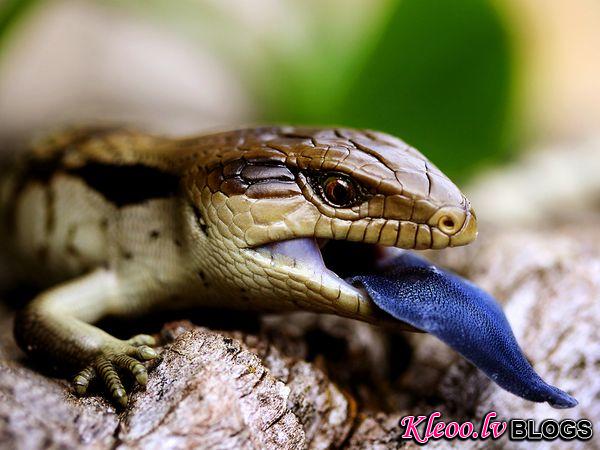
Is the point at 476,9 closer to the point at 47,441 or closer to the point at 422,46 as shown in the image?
the point at 422,46

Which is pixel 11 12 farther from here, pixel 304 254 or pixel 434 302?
pixel 434 302

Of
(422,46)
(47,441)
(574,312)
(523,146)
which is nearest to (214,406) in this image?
(47,441)

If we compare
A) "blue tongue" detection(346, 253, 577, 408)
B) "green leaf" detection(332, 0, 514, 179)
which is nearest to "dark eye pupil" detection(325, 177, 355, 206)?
"blue tongue" detection(346, 253, 577, 408)

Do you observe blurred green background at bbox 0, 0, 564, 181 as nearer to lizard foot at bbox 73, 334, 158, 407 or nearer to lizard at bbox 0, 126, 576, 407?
lizard at bbox 0, 126, 576, 407

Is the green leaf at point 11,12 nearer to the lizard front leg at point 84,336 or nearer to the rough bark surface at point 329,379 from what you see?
the rough bark surface at point 329,379

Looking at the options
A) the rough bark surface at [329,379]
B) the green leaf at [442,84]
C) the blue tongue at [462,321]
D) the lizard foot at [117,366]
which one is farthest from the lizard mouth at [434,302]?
the green leaf at [442,84]

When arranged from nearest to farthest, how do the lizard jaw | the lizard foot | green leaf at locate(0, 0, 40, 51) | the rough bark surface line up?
the rough bark surface < the lizard foot < the lizard jaw < green leaf at locate(0, 0, 40, 51)

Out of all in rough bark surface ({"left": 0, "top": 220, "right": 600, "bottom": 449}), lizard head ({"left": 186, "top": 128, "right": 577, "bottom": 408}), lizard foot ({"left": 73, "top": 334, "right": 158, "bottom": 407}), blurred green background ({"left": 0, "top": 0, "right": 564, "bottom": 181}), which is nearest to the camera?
rough bark surface ({"left": 0, "top": 220, "right": 600, "bottom": 449})
